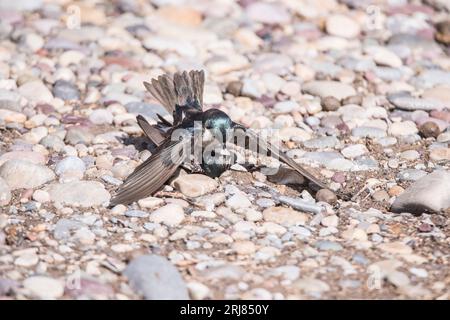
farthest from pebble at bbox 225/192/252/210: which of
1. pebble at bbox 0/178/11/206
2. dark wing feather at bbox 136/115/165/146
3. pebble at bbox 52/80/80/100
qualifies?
pebble at bbox 52/80/80/100

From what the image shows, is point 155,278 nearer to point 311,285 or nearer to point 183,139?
point 311,285

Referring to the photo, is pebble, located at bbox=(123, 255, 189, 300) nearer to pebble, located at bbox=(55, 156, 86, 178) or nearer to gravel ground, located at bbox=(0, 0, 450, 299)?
gravel ground, located at bbox=(0, 0, 450, 299)

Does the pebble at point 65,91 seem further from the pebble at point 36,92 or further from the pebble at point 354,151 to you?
the pebble at point 354,151

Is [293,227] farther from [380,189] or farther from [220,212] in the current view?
[380,189]

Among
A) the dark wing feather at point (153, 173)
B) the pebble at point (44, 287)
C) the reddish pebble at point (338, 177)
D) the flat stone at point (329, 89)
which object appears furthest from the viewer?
the flat stone at point (329, 89)

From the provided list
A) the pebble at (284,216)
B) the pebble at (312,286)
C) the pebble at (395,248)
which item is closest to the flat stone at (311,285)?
the pebble at (312,286)

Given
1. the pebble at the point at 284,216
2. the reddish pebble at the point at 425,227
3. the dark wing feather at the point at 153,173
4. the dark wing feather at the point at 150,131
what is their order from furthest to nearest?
the dark wing feather at the point at 150,131, the dark wing feather at the point at 153,173, the pebble at the point at 284,216, the reddish pebble at the point at 425,227

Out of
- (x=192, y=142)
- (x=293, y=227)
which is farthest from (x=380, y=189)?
(x=192, y=142)
